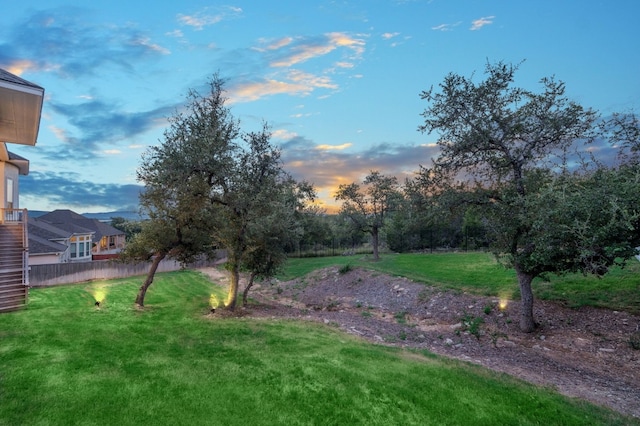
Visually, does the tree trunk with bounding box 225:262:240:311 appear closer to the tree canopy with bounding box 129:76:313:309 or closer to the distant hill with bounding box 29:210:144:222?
the tree canopy with bounding box 129:76:313:309

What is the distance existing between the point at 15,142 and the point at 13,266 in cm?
543

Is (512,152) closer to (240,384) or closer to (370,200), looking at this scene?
(240,384)

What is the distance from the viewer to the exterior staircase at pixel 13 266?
13.1m

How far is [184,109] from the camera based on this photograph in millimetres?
14492

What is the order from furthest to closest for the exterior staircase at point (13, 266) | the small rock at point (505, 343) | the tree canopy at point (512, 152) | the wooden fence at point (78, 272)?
the wooden fence at point (78, 272) < the exterior staircase at point (13, 266) < the small rock at point (505, 343) < the tree canopy at point (512, 152)

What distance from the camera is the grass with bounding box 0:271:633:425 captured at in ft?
18.8

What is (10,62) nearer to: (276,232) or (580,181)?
(276,232)

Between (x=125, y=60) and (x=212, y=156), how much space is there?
37.2 ft

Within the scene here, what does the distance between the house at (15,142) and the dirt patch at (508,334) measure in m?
8.99

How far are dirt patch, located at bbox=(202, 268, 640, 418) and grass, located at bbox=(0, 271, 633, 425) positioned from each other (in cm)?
204

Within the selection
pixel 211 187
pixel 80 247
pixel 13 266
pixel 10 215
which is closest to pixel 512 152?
pixel 211 187

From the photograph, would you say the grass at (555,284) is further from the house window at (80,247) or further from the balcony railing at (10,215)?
the house window at (80,247)

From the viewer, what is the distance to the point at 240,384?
6883 mm

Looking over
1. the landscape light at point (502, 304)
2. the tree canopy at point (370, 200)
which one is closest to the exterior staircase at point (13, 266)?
the landscape light at point (502, 304)
